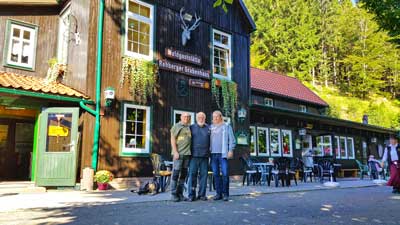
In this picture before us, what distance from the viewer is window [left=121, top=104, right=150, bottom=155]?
423 inches

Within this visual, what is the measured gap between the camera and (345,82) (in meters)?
47.9

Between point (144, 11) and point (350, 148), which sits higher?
point (144, 11)

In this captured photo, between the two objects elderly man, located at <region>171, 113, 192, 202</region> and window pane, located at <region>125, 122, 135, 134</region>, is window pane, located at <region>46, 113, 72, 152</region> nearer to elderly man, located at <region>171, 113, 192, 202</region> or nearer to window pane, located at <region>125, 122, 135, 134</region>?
window pane, located at <region>125, 122, 135, 134</region>

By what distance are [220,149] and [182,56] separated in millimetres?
5928

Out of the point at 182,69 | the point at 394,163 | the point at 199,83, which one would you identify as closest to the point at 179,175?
the point at 394,163

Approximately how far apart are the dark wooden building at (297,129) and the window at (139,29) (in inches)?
218

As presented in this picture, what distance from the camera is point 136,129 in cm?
1105

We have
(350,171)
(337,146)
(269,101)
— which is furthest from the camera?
(337,146)

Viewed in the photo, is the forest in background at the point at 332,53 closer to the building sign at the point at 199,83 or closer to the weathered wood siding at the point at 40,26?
the building sign at the point at 199,83

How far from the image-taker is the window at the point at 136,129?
10.7 metres

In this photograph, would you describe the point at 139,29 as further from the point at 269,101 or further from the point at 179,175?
the point at 269,101

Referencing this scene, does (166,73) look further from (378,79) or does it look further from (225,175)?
(378,79)

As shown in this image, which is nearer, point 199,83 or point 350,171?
point 199,83

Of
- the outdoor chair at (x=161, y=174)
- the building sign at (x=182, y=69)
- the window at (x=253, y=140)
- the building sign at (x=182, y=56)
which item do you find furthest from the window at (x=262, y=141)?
the outdoor chair at (x=161, y=174)
